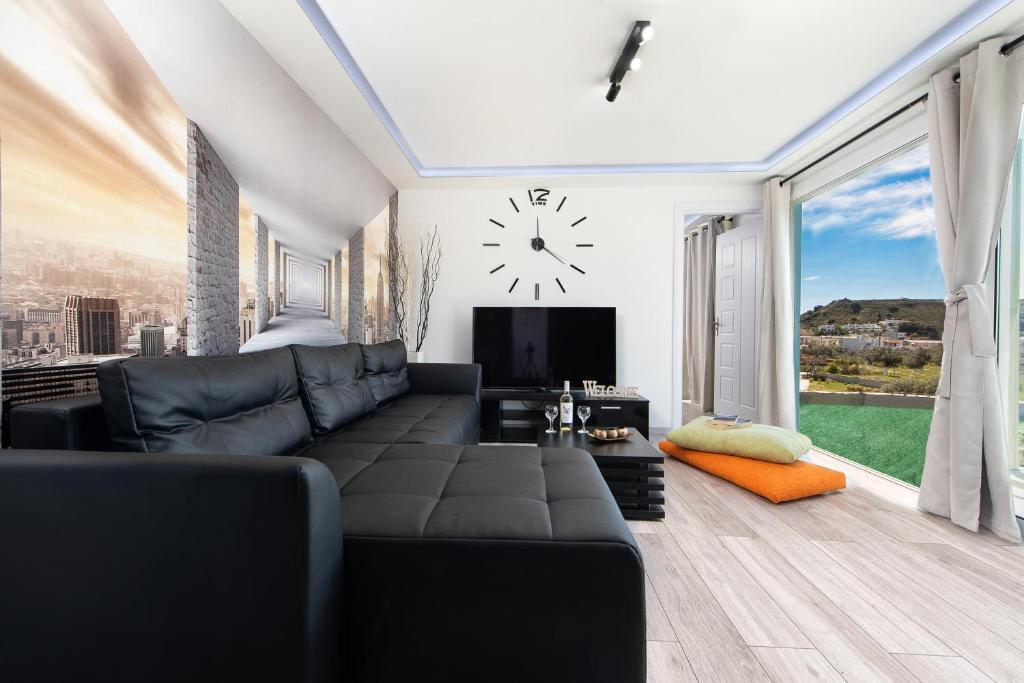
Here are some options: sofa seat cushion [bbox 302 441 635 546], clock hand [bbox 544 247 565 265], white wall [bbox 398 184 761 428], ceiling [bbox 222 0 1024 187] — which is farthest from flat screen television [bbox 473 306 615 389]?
sofa seat cushion [bbox 302 441 635 546]

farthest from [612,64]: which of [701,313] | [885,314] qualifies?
[701,313]

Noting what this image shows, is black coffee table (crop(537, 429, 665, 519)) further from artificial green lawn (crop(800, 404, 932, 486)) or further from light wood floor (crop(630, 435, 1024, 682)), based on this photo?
artificial green lawn (crop(800, 404, 932, 486))

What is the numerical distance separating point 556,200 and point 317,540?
155 inches

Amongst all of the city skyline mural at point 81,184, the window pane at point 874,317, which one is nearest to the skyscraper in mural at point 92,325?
the city skyline mural at point 81,184

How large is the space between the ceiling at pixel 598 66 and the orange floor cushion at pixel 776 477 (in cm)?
233

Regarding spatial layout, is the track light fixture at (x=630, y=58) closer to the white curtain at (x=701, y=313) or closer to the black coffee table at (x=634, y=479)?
the black coffee table at (x=634, y=479)

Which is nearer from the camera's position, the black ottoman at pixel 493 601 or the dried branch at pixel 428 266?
the black ottoman at pixel 493 601

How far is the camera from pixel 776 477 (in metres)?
2.55

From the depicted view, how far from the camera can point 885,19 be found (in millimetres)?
2096

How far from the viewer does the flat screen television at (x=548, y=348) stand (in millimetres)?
4062

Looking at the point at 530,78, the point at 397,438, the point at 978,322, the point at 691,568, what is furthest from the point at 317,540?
the point at 978,322

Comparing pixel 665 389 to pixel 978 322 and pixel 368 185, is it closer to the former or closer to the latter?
pixel 978 322

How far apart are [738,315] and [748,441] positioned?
2.22 m

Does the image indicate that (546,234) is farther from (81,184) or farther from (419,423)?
(81,184)
